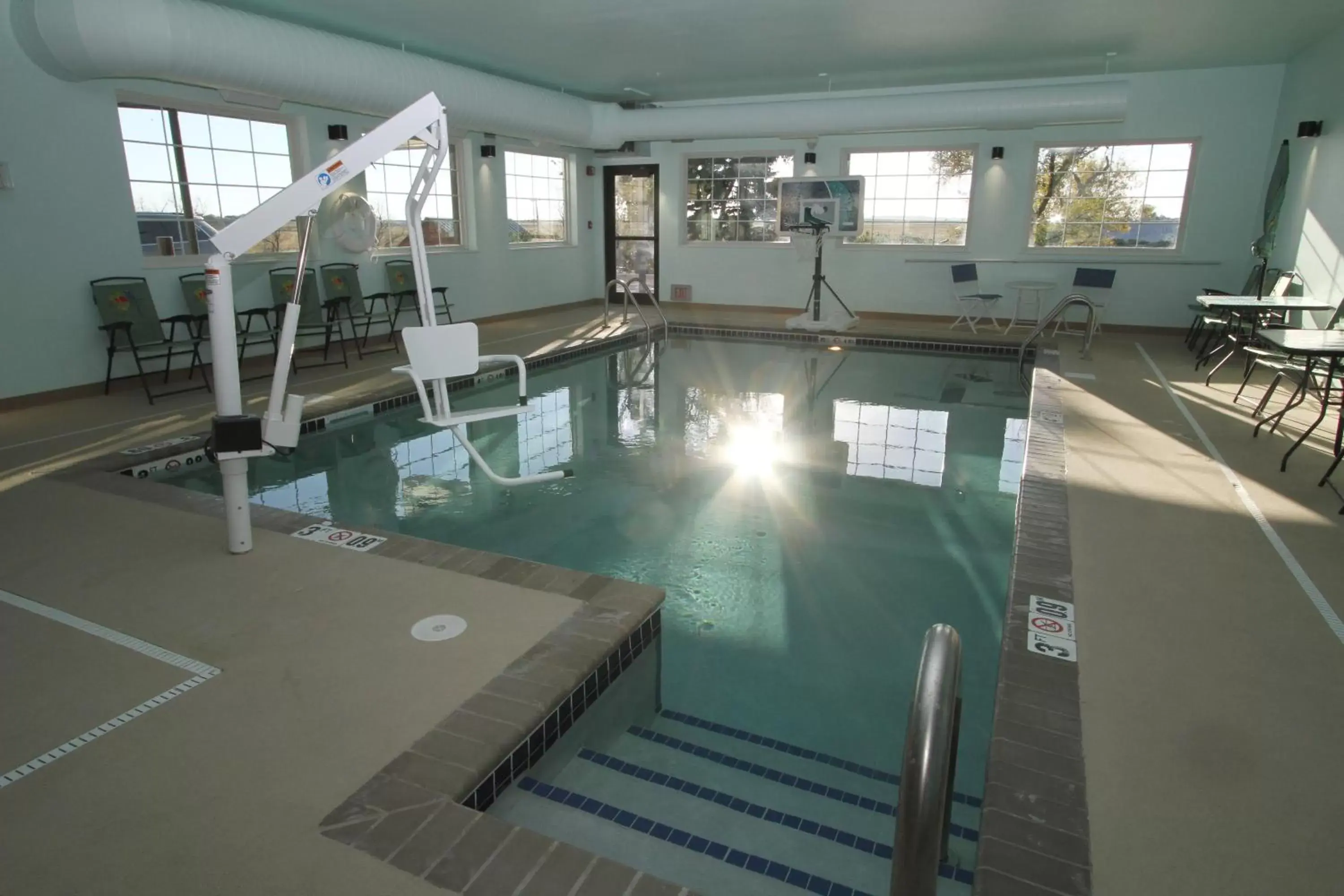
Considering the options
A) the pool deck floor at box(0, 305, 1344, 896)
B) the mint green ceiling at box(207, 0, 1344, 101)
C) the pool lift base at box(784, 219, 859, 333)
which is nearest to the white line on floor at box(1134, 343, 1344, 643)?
the pool deck floor at box(0, 305, 1344, 896)

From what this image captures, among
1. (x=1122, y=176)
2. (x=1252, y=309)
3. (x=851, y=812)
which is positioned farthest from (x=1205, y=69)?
(x=851, y=812)

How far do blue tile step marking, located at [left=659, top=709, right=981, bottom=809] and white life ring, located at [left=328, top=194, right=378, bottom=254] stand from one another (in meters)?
5.97

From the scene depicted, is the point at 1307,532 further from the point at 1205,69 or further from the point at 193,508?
the point at 1205,69

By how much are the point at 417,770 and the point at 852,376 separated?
20.9 feet

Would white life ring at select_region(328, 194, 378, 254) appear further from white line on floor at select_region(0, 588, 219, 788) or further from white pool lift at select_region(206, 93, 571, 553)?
white line on floor at select_region(0, 588, 219, 788)

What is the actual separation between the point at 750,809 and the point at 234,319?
7.48 feet

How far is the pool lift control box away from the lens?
270cm

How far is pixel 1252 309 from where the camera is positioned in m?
6.12

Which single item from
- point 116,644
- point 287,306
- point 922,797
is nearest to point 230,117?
point 287,306

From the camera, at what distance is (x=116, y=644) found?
240cm

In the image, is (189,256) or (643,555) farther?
(189,256)

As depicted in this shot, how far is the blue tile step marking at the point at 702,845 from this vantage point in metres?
1.74

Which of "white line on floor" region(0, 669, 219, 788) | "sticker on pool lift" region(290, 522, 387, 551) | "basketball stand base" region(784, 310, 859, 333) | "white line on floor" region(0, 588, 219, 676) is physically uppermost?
"basketball stand base" region(784, 310, 859, 333)

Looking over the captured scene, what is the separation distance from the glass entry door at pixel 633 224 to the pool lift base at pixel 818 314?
2765mm
